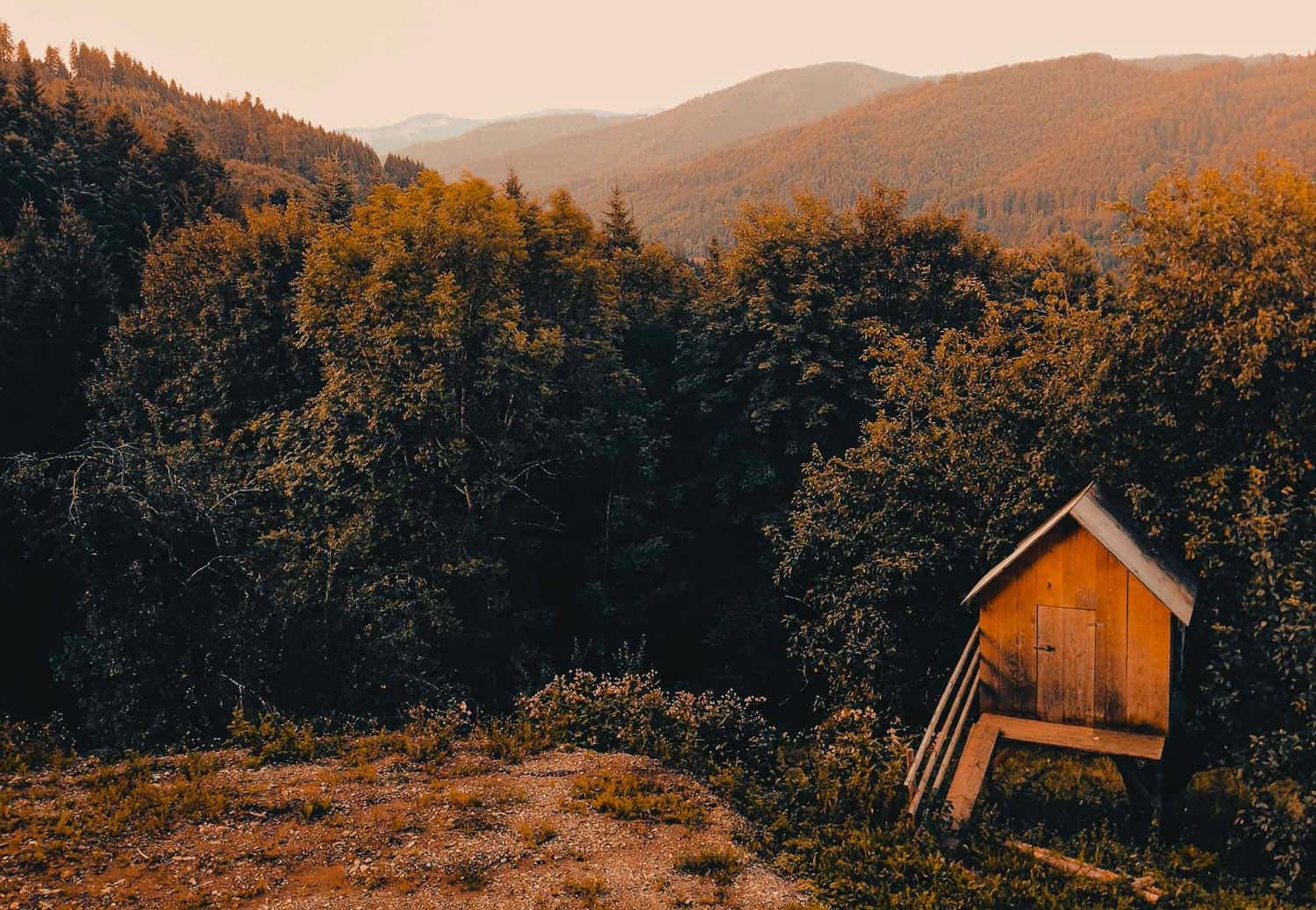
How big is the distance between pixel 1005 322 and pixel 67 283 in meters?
31.7

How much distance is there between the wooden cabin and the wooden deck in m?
0.02

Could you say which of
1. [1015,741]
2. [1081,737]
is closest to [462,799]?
[1015,741]

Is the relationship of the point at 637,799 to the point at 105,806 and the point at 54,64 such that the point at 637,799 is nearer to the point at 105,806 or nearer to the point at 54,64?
the point at 105,806

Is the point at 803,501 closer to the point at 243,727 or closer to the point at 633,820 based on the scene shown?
the point at 633,820

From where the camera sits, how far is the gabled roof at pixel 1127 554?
12.2 metres

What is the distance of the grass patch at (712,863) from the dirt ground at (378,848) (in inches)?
0.7

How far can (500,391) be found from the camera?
25.0m

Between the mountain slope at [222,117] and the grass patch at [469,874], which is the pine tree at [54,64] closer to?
the mountain slope at [222,117]

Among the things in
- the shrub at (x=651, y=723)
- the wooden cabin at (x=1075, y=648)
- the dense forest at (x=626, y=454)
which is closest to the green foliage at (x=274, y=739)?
the dense forest at (x=626, y=454)

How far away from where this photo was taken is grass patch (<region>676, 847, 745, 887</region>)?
10.2 metres

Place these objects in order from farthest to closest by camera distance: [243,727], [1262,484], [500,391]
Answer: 1. [500,391]
2. [243,727]
3. [1262,484]

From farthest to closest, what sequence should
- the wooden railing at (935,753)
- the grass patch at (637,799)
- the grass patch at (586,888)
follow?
the wooden railing at (935,753) < the grass patch at (637,799) < the grass patch at (586,888)

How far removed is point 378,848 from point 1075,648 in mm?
10479

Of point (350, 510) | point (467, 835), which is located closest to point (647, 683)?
point (467, 835)
